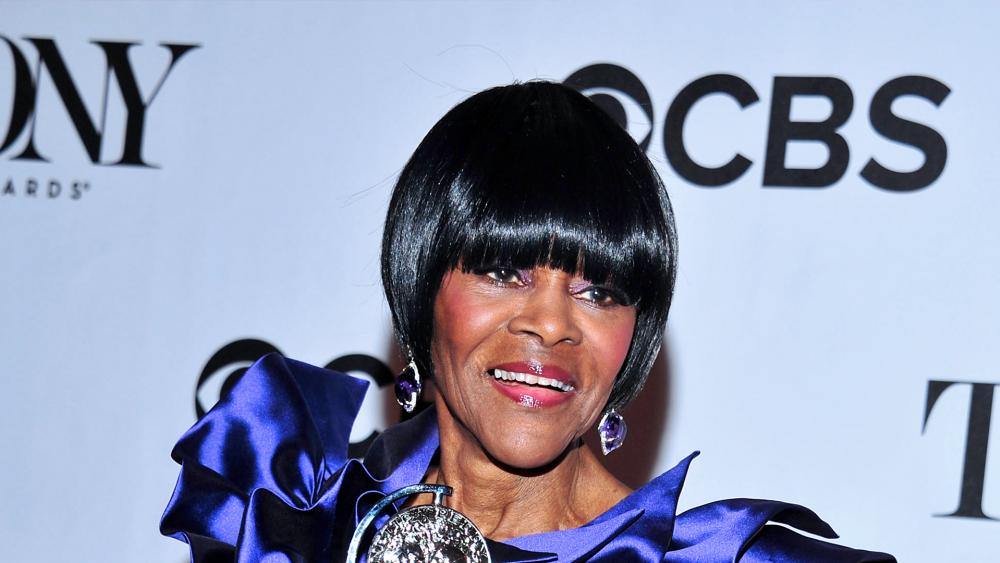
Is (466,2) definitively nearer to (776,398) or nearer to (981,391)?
(776,398)

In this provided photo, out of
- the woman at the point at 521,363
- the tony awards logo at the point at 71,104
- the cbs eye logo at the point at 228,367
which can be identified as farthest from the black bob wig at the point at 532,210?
the tony awards logo at the point at 71,104

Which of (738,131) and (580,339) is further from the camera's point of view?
(738,131)

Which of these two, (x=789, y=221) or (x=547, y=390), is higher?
(x=789, y=221)

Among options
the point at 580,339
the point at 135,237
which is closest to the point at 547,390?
the point at 580,339

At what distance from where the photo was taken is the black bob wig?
1.27 meters

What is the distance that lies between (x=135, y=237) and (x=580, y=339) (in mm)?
1180

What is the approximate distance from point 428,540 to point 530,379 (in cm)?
20

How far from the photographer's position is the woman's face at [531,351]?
1299 mm

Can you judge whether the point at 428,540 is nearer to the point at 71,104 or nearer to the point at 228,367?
the point at 228,367

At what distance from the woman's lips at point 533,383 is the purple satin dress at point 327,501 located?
0.14 metres

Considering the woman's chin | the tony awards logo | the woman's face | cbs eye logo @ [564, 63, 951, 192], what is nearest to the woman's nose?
the woman's face

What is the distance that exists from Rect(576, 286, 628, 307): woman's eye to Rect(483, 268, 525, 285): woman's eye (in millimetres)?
61

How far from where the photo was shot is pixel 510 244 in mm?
1269

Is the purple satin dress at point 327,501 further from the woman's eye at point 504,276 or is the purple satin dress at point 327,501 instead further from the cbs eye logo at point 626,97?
the cbs eye logo at point 626,97
